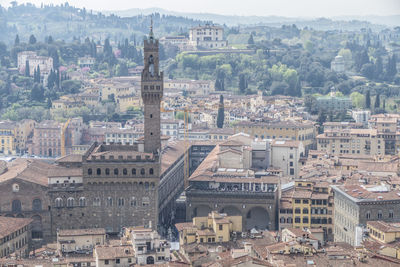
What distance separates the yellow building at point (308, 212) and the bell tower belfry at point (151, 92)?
924 centimetres

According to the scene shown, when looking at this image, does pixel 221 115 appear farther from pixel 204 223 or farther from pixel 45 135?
pixel 204 223

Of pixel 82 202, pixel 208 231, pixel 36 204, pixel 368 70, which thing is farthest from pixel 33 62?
pixel 208 231

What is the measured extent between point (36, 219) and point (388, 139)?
41810 millimetres

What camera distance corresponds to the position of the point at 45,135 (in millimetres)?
104000

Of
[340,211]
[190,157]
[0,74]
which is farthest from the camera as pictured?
[0,74]

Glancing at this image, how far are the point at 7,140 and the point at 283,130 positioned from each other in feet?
105

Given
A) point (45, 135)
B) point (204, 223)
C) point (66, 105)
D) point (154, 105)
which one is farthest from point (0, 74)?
point (204, 223)

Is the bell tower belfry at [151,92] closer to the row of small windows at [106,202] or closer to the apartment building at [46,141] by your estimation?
the row of small windows at [106,202]

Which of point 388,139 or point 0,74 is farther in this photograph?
point 0,74

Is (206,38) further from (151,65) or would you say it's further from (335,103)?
(151,65)

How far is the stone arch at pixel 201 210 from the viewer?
64062mm

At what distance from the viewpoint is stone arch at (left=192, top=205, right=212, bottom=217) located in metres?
64.1

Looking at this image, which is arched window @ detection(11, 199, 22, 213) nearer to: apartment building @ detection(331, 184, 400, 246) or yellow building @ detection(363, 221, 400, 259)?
apartment building @ detection(331, 184, 400, 246)

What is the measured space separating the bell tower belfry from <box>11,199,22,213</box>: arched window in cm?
879
